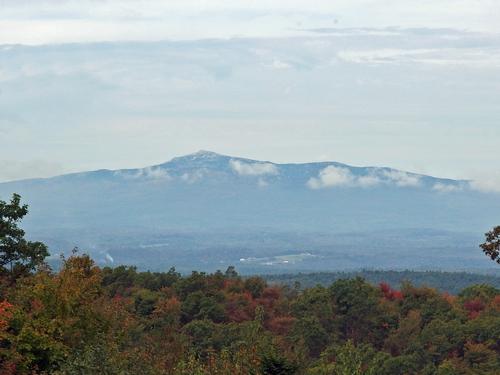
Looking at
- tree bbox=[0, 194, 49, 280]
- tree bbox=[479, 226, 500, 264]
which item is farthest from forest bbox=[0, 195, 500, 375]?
tree bbox=[479, 226, 500, 264]

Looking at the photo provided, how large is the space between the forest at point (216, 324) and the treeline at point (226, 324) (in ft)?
0.24

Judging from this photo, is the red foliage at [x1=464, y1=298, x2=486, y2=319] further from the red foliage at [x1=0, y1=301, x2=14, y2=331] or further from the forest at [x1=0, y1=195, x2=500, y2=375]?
the red foliage at [x1=0, y1=301, x2=14, y2=331]

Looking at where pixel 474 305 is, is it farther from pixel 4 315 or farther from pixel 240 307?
pixel 4 315

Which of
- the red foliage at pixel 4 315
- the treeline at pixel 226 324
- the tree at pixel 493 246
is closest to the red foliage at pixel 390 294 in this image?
the treeline at pixel 226 324

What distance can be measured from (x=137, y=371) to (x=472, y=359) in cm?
4648

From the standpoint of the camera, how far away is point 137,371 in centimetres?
2933

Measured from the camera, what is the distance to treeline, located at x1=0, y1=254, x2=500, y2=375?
32.2 meters

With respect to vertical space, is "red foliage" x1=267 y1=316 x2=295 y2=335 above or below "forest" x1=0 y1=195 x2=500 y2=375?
Result: below

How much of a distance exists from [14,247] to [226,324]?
2829 centimetres

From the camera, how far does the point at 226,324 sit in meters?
72.5

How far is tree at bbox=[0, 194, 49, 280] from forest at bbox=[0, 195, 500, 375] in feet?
0.21

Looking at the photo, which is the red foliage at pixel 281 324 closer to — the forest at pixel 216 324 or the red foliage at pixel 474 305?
the forest at pixel 216 324

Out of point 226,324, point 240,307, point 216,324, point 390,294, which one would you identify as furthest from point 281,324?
point 390,294

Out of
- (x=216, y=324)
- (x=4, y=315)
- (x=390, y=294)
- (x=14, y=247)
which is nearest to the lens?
(x=4, y=315)
